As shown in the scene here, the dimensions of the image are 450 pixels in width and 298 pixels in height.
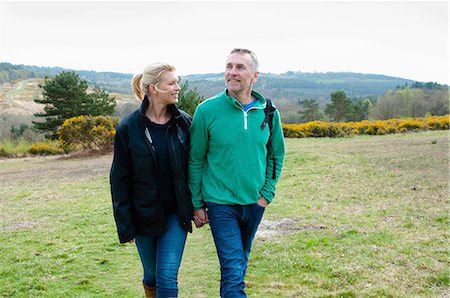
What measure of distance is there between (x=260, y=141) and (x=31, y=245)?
547 cm

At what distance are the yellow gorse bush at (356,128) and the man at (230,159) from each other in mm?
29040

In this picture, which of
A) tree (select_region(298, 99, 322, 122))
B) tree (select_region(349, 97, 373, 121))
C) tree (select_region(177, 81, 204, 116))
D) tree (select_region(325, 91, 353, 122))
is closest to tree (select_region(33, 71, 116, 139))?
tree (select_region(177, 81, 204, 116))

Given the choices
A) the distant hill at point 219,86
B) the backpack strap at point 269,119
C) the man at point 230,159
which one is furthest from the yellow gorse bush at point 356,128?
the distant hill at point 219,86

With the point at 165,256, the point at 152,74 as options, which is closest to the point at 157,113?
the point at 152,74

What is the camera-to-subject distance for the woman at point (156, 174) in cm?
347

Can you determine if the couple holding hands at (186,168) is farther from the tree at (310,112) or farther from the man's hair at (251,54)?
the tree at (310,112)

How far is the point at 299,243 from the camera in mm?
6867

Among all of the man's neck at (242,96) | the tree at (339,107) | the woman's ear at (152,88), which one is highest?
the woman's ear at (152,88)

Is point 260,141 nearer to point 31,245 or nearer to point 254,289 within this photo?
point 254,289

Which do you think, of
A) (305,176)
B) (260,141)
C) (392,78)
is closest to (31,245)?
(260,141)

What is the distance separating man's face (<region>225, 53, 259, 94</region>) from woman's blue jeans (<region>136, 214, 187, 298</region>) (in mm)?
1107

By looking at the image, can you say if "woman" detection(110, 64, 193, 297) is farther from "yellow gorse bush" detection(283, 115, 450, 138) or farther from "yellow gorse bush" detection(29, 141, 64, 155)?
"yellow gorse bush" detection(283, 115, 450, 138)

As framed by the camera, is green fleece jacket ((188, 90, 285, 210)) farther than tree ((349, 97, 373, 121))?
No

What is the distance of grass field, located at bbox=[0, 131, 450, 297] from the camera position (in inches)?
207
